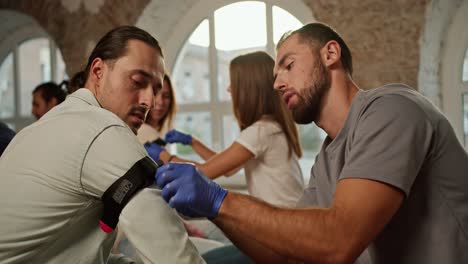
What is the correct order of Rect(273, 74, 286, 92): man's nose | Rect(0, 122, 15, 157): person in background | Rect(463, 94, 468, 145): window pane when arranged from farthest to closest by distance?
Rect(463, 94, 468, 145): window pane
Rect(0, 122, 15, 157): person in background
Rect(273, 74, 286, 92): man's nose

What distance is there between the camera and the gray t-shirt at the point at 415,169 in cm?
92

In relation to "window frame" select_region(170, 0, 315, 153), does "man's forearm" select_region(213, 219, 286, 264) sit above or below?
below

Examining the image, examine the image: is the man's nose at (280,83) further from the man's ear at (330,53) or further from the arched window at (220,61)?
the arched window at (220,61)

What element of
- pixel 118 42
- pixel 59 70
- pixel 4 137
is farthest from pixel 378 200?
pixel 59 70

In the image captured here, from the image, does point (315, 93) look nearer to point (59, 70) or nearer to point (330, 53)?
point (330, 53)

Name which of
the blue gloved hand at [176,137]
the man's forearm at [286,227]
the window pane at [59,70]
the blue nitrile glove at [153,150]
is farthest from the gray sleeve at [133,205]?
the window pane at [59,70]

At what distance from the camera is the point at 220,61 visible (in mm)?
3053

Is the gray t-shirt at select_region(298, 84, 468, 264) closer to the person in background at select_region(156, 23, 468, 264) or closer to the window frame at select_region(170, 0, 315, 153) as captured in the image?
the person in background at select_region(156, 23, 468, 264)

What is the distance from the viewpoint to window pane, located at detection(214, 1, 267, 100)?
9.43 feet

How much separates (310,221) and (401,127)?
0.86ft

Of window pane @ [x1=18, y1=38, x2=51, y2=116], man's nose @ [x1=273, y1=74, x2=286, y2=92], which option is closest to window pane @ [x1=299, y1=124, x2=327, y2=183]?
man's nose @ [x1=273, y1=74, x2=286, y2=92]

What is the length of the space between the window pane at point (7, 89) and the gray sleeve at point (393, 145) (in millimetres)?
3757

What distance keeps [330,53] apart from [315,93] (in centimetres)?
12

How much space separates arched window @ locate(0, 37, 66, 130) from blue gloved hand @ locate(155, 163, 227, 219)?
3.10 metres
